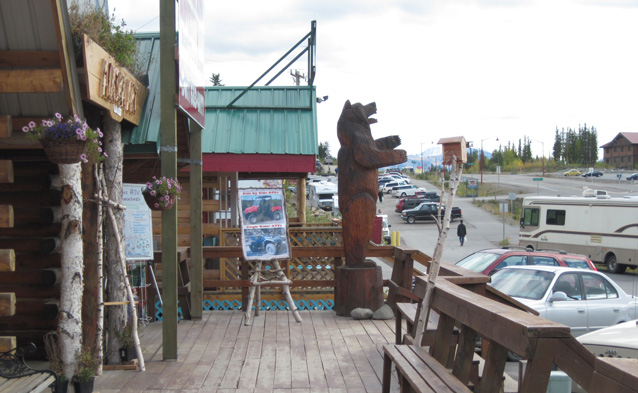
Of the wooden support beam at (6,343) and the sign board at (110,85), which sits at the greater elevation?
the sign board at (110,85)

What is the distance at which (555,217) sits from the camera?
23906 millimetres

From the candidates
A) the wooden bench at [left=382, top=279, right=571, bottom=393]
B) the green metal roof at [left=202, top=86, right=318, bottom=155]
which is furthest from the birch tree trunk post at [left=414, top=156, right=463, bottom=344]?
the green metal roof at [left=202, top=86, right=318, bottom=155]

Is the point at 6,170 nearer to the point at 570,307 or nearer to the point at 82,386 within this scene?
the point at 82,386

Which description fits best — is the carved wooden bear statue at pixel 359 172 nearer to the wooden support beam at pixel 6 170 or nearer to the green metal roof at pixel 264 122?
the green metal roof at pixel 264 122

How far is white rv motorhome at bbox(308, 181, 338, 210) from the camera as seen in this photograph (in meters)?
48.6

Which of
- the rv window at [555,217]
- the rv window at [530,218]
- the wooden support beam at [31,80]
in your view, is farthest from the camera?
the rv window at [530,218]

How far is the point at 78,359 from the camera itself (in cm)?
501

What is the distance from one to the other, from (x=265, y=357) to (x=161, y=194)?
6.59ft

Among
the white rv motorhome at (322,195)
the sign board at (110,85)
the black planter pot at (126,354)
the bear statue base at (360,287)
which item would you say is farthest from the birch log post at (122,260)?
the white rv motorhome at (322,195)

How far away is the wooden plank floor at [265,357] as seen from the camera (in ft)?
18.2

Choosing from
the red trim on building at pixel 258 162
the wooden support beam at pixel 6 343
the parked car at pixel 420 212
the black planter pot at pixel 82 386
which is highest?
the red trim on building at pixel 258 162

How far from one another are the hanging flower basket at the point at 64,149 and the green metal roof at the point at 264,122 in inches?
276

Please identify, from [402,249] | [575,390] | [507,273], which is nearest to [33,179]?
[402,249]

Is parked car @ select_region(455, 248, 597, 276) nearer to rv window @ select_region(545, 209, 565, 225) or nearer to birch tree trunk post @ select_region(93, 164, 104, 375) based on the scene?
birch tree trunk post @ select_region(93, 164, 104, 375)
